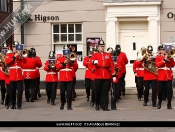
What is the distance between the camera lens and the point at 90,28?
919 inches

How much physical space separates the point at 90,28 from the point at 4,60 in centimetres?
590

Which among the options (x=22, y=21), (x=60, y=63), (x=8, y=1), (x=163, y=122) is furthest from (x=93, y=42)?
(x=8, y=1)

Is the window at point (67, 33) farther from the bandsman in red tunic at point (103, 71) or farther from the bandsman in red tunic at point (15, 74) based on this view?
the bandsman in red tunic at point (103, 71)

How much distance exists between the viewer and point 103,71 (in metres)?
16.2

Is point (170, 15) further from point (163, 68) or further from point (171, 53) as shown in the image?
point (163, 68)

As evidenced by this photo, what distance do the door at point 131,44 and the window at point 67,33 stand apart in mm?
1774

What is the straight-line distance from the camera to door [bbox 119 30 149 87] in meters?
23.3

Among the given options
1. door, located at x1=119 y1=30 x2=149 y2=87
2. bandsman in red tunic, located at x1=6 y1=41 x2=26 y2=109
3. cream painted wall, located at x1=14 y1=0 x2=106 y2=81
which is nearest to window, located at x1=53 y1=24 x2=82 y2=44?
cream painted wall, located at x1=14 y1=0 x2=106 y2=81

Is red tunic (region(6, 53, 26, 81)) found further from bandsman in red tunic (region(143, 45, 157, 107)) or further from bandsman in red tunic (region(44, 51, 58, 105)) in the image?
bandsman in red tunic (region(143, 45, 157, 107))

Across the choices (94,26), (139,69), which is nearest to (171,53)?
(139,69)

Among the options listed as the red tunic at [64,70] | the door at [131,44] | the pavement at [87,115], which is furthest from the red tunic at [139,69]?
the door at [131,44]

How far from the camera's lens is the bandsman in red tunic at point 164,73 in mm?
16644

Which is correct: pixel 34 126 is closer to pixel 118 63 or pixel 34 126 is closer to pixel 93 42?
pixel 118 63

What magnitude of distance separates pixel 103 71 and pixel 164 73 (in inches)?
74.6
